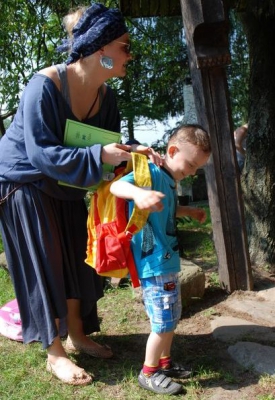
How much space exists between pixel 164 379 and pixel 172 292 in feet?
1.39

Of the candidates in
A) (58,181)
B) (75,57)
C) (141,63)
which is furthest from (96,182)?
(141,63)

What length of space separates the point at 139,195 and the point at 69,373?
3.51ft

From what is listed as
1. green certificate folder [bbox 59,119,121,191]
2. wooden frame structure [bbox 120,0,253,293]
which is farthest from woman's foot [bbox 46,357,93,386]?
wooden frame structure [bbox 120,0,253,293]

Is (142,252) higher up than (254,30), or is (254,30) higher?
(254,30)

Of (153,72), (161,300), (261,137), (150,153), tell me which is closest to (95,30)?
(150,153)

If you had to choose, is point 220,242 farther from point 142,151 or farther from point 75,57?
point 75,57

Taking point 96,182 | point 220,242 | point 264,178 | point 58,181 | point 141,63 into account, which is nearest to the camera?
point 96,182

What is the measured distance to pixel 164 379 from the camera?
7.74ft

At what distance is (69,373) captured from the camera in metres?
2.48

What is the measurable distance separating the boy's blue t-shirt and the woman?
215mm

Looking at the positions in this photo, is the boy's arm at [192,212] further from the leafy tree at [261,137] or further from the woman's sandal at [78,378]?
the leafy tree at [261,137]

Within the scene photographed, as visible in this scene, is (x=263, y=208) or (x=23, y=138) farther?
(x=263, y=208)

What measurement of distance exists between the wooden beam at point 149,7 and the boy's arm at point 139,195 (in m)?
2.51

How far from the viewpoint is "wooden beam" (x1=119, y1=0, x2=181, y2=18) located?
13.5 feet
